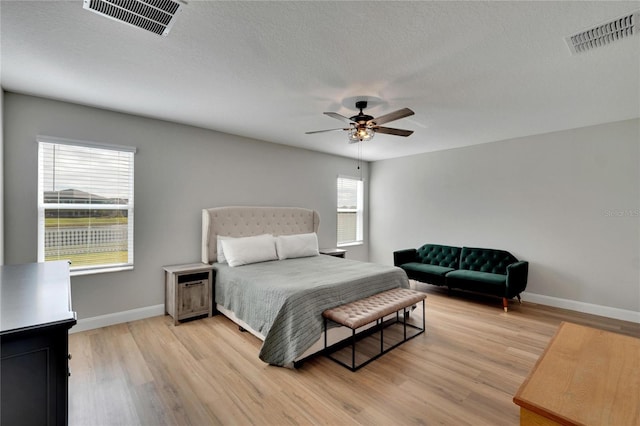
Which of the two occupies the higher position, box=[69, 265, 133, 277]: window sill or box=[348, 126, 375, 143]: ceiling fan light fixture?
box=[348, 126, 375, 143]: ceiling fan light fixture

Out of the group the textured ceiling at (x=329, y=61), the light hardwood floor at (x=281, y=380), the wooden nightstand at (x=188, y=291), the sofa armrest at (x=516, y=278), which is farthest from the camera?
the sofa armrest at (x=516, y=278)

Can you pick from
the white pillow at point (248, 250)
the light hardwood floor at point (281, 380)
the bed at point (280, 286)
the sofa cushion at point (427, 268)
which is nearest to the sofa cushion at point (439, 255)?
the sofa cushion at point (427, 268)

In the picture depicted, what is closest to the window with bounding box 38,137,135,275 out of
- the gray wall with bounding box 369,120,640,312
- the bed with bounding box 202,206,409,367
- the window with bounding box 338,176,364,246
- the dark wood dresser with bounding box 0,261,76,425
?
the bed with bounding box 202,206,409,367

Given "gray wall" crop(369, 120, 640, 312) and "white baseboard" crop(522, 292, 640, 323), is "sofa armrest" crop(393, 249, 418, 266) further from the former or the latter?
"white baseboard" crop(522, 292, 640, 323)

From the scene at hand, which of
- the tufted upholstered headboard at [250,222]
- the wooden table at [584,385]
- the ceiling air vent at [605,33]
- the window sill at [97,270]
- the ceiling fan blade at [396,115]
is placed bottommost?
the window sill at [97,270]

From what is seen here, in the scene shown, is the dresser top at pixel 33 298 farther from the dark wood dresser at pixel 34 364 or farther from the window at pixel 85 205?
the window at pixel 85 205

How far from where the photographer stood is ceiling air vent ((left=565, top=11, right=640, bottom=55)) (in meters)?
1.83

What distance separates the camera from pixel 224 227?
171 inches

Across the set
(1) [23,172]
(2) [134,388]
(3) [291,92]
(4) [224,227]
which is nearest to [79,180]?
(1) [23,172]

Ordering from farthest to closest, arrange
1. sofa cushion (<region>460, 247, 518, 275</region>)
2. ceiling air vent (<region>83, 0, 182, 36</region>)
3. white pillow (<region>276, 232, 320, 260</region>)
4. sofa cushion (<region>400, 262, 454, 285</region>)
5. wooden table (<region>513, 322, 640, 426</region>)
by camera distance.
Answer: sofa cushion (<region>400, 262, 454, 285</region>)
sofa cushion (<region>460, 247, 518, 275</region>)
white pillow (<region>276, 232, 320, 260</region>)
ceiling air vent (<region>83, 0, 182, 36</region>)
wooden table (<region>513, 322, 640, 426</region>)

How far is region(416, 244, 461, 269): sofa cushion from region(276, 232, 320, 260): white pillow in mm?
2229

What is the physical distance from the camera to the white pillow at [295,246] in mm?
4566

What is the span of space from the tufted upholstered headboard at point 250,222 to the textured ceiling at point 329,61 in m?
1.42

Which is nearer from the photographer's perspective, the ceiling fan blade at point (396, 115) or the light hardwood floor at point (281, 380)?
the light hardwood floor at point (281, 380)
